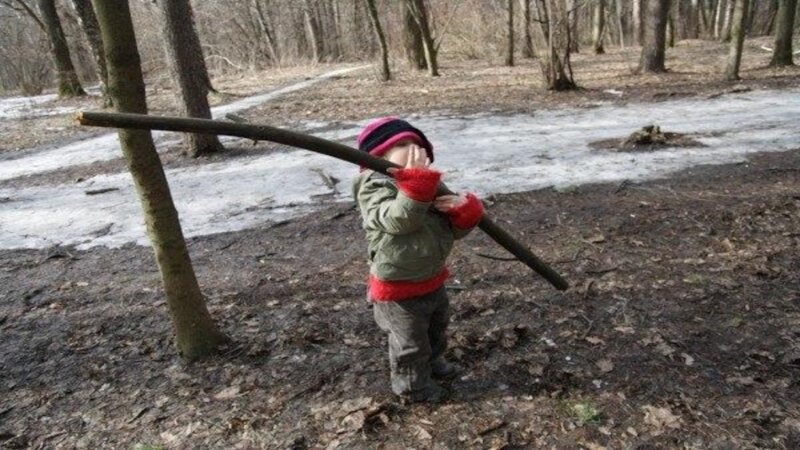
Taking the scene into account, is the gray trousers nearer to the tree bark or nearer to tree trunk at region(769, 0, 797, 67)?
tree trunk at region(769, 0, 797, 67)

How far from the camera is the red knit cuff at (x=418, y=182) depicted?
6.88 feet

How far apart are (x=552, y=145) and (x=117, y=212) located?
5.38 metres

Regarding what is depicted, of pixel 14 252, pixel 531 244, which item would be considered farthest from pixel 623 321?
pixel 14 252

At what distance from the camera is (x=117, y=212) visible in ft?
20.6

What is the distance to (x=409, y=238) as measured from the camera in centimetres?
240

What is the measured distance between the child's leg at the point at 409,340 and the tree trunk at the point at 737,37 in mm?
10673

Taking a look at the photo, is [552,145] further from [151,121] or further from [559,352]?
[151,121]

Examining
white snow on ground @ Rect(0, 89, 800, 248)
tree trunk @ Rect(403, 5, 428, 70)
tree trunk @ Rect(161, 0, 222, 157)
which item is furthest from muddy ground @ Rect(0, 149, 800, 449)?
tree trunk @ Rect(403, 5, 428, 70)

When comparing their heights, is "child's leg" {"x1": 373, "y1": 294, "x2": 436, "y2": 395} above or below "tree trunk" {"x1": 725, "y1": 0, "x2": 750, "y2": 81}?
below

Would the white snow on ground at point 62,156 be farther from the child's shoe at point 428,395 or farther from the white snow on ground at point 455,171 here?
the child's shoe at point 428,395

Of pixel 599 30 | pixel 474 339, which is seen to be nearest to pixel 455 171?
pixel 474 339

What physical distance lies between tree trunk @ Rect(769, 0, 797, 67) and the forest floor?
8633 millimetres

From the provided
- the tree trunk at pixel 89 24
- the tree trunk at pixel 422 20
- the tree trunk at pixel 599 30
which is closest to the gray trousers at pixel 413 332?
the tree trunk at pixel 89 24

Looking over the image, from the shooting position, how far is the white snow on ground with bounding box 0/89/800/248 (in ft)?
19.3
